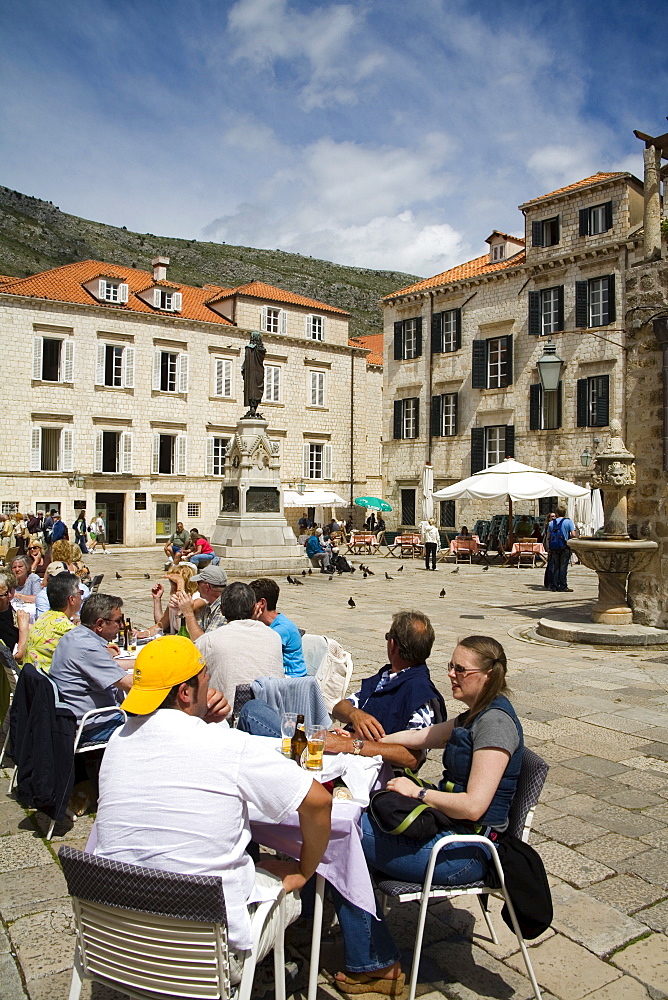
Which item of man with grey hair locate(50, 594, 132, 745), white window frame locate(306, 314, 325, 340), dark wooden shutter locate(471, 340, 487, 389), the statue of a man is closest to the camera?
man with grey hair locate(50, 594, 132, 745)

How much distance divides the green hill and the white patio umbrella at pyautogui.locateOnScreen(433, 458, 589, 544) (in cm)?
6277

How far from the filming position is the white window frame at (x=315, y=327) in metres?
39.6

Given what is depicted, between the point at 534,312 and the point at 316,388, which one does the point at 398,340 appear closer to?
the point at 316,388

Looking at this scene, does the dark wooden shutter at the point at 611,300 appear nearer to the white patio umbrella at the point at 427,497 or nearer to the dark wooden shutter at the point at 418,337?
the white patio umbrella at the point at 427,497

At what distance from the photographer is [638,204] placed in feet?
89.0

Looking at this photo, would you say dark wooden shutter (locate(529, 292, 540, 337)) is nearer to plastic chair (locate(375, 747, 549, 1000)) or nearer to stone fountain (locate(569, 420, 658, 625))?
stone fountain (locate(569, 420, 658, 625))

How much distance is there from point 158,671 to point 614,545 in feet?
27.5

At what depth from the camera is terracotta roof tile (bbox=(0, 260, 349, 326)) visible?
106ft

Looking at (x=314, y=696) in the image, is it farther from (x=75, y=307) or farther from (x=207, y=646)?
(x=75, y=307)

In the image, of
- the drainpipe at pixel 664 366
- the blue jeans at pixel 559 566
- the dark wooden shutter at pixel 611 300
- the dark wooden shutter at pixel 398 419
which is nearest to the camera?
the drainpipe at pixel 664 366

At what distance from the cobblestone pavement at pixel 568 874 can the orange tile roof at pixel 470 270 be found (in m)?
25.3

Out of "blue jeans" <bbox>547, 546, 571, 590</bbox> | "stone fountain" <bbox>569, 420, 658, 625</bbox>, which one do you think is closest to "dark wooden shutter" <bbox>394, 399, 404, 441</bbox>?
"blue jeans" <bbox>547, 546, 571, 590</bbox>

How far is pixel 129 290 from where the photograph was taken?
116 ft

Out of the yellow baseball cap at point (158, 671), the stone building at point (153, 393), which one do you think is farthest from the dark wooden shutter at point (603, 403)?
the yellow baseball cap at point (158, 671)
